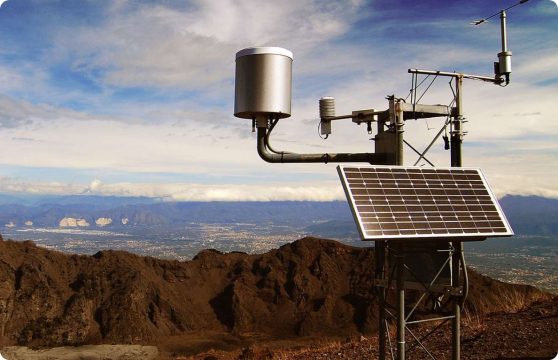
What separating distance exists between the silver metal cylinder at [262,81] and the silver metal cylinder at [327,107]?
3.83 feet

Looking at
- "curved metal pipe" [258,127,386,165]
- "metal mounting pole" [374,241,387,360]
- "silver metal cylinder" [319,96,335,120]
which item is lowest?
"metal mounting pole" [374,241,387,360]

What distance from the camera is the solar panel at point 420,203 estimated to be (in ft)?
27.2

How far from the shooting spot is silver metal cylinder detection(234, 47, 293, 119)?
10.1 m

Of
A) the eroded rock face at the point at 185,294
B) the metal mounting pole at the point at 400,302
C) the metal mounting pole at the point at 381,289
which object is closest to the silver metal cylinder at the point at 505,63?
the metal mounting pole at the point at 381,289

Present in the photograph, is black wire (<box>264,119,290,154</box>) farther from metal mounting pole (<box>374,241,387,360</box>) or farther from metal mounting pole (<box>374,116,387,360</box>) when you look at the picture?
metal mounting pole (<box>374,241,387,360</box>)

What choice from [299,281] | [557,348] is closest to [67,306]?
[299,281]

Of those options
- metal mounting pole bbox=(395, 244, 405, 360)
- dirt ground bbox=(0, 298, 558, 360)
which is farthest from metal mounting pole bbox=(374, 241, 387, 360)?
metal mounting pole bbox=(395, 244, 405, 360)

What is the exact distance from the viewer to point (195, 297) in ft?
146

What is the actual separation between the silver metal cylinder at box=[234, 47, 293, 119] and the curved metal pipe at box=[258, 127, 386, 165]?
0.55 meters

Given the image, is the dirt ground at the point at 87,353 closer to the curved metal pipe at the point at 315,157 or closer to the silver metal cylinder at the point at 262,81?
the curved metal pipe at the point at 315,157

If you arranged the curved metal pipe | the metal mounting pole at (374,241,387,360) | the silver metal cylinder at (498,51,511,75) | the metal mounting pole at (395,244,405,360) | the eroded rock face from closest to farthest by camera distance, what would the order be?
1. the metal mounting pole at (395,244,405,360)
2. the metal mounting pole at (374,241,387,360)
3. the curved metal pipe
4. the silver metal cylinder at (498,51,511,75)
5. the eroded rock face

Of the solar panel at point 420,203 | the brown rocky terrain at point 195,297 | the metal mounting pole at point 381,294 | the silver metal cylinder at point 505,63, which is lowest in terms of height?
the brown rocky terrain at point 195,297

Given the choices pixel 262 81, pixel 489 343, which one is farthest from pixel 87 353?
pixel 262 81

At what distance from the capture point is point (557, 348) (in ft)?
40.2
